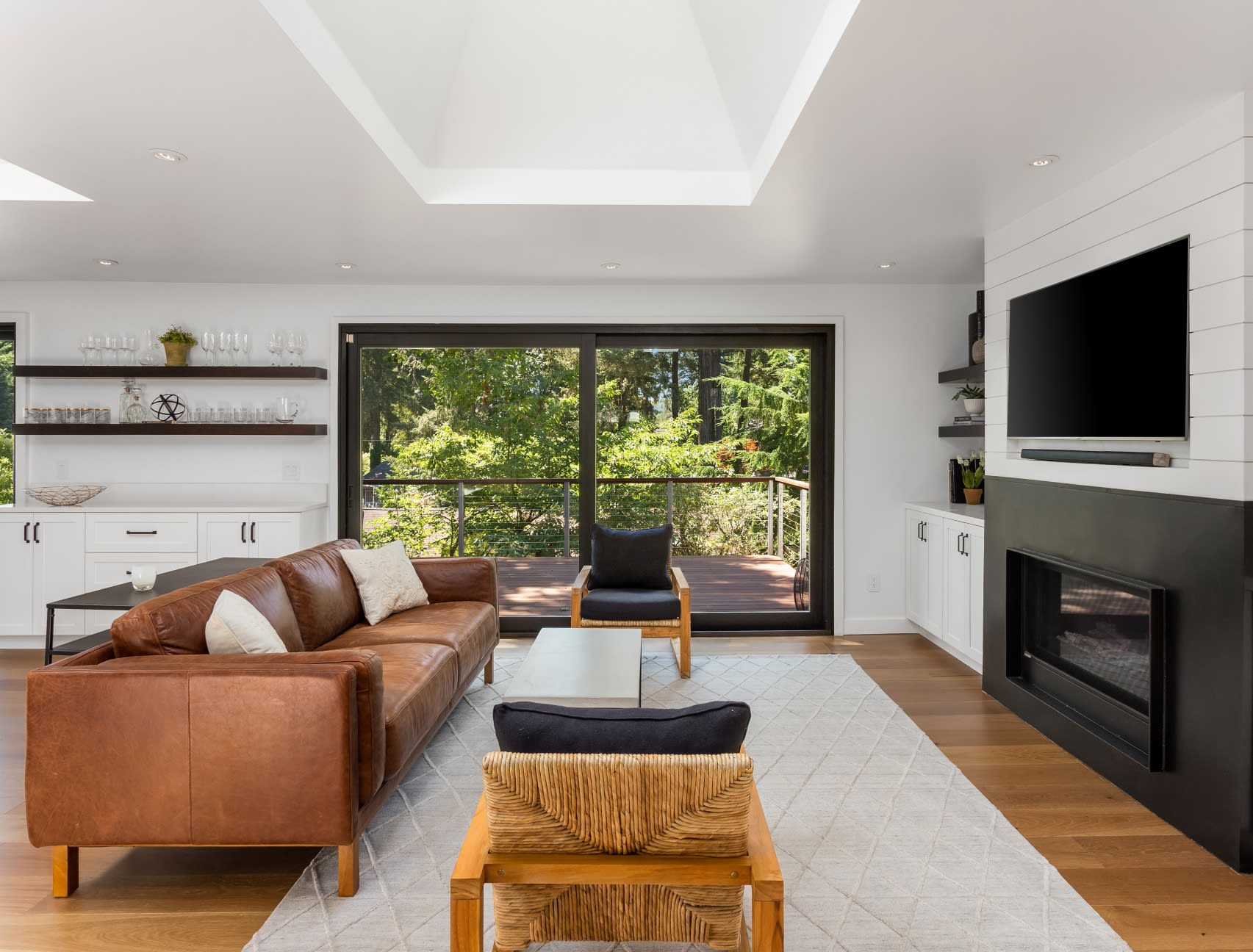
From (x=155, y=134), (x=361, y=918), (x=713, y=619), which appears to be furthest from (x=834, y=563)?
(x=155, y=134)

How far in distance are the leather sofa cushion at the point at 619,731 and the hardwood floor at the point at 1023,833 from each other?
1127 millimetres

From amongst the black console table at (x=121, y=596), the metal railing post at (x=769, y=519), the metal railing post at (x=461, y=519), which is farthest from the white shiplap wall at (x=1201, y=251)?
the metal railing post at (x=461, y=519)

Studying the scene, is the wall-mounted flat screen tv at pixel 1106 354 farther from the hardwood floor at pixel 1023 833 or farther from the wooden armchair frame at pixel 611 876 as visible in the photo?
the wooden armchair frame at pixel 611 876

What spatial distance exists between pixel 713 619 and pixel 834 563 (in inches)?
35.8

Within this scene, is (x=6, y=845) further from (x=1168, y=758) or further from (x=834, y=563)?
(x=834, y=563)

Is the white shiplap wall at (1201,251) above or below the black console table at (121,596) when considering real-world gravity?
above

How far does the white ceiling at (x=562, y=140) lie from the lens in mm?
2145

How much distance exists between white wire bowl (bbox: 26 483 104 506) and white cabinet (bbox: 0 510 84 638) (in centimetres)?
11

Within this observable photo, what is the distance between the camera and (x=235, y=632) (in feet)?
8.30

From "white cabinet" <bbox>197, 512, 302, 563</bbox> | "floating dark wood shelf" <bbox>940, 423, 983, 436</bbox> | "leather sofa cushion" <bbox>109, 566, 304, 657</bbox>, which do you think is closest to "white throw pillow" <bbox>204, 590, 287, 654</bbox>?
"leather sofa cushion" <bbox>109, 566, 304, 657</bbox>

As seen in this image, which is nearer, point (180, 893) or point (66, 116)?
point (180, 893)

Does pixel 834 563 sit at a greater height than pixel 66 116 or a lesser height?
lesser

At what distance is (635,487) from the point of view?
5770mm

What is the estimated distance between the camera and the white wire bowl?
499cm
